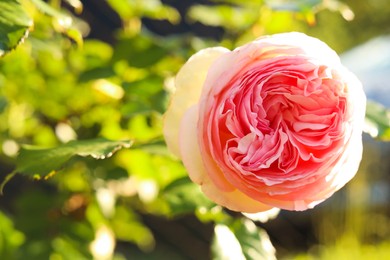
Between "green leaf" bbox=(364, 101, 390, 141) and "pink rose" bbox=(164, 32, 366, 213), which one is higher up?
"pink rose" bbox=(164, 32, 366, 213)

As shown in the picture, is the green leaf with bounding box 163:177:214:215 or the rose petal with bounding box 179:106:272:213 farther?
the green leaf with bounding box 163:177:214:215

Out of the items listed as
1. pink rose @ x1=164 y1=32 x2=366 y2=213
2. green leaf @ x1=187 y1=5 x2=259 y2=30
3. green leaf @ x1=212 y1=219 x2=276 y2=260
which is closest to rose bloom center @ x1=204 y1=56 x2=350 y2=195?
pink rose @ x1=164 y1=32 x2=366 y2=213

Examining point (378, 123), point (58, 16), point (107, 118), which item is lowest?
point (107, 118)

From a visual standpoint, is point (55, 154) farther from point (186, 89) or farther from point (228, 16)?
point (228, 16)

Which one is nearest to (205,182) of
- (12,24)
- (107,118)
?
(12,24)

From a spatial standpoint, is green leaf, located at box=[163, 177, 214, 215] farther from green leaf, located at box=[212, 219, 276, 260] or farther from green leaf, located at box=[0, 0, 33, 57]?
green leaf, located at box=[0, 0, 33, 57]
